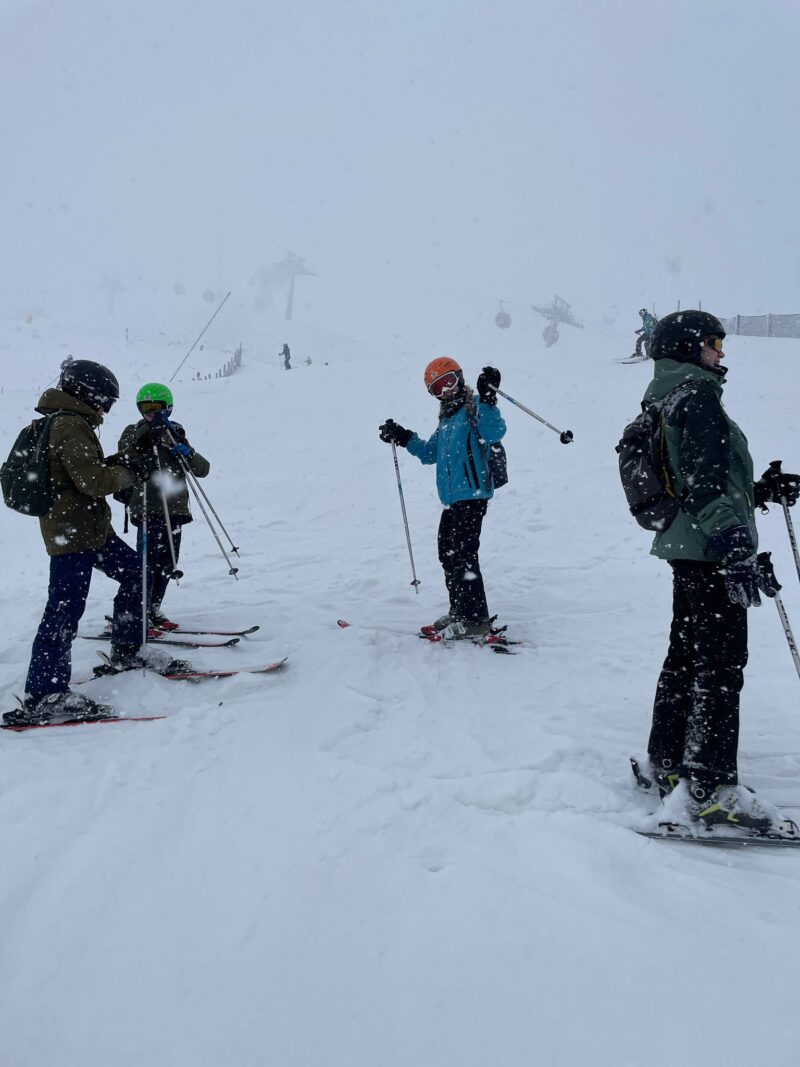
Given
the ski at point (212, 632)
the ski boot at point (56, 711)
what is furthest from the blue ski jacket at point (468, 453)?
the ski boot at point (56, 711)

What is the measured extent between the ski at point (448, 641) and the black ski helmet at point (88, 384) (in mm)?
2800

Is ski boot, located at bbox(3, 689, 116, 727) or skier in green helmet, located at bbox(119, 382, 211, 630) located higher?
skier in green helmet, located at bbox(119, 382, 211, 630)

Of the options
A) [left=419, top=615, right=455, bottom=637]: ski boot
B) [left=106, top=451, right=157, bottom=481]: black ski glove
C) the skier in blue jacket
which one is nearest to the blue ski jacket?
the skier in blue jacket

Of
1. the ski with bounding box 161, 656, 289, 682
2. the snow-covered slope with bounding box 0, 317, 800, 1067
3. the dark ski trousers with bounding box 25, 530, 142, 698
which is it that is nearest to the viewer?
the snow-covered slope with bounding box 0, 317, 800, 1067

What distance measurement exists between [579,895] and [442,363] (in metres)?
4.19

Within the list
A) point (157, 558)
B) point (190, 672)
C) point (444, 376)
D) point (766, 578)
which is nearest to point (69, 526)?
point (190, 672)

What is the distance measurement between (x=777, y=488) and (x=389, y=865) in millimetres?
2616

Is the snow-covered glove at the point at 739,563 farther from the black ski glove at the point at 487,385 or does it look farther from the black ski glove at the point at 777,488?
the black ski glove at the point at 487,385

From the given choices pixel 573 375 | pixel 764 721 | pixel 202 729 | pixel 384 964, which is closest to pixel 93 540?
pixel 202 729

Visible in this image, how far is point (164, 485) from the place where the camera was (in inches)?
218

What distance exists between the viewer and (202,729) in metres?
3.87

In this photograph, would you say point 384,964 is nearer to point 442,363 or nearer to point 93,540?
point 93,540

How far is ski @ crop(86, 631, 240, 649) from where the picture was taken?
5.41 meters

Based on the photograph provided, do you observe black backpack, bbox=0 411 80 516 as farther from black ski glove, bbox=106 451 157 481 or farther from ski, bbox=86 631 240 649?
ski, bbox=86 631 240 649
